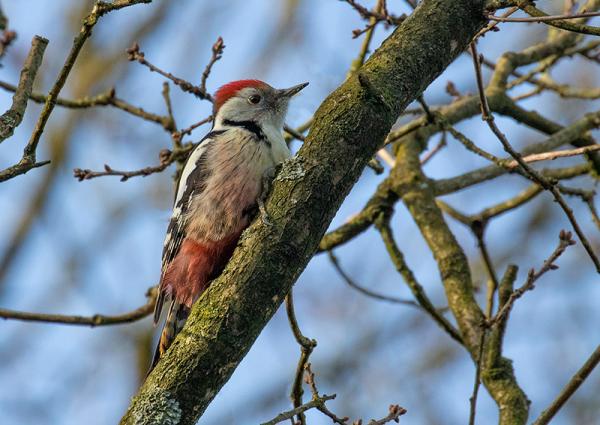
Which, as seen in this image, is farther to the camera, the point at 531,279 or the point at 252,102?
the point at 252,102

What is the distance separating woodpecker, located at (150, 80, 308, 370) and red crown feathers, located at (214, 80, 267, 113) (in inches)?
26.3

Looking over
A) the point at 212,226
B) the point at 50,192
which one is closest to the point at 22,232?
the point at 50,192

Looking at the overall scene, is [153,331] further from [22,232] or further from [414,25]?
[414,25]

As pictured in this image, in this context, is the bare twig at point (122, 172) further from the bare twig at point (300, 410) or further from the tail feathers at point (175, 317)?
the bare twig at point (300, 410)

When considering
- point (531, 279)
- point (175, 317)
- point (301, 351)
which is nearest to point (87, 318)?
point (175, 317)

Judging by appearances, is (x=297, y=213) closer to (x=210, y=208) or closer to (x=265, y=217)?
(x=265, y=217)

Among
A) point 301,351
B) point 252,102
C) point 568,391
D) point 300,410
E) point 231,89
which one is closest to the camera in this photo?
point 568,391

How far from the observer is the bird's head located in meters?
4.99

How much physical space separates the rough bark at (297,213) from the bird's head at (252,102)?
2.02 metres

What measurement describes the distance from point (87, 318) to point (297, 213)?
204 cm

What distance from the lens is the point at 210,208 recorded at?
4.12m

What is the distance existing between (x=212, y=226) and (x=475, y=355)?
1.44 meters

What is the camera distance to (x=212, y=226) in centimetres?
407

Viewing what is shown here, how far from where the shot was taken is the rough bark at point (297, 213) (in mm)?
2635
